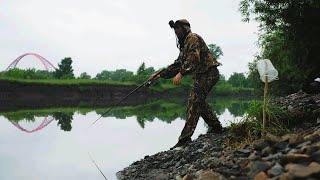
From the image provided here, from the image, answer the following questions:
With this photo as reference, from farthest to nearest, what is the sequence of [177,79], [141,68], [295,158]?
[141,68], [177,79], [295,158]

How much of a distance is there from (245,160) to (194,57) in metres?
4.33

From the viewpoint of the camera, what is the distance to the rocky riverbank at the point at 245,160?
553 cm

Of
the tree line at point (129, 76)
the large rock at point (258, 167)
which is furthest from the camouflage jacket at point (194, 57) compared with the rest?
the tree line at point (129, 76)

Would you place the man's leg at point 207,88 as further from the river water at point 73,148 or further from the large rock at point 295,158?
the large rock at point 295,158

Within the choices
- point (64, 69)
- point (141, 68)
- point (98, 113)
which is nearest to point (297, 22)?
point (98, 113)

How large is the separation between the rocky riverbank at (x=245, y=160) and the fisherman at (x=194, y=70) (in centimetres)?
47

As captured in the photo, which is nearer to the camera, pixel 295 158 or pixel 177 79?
pixel 295 158

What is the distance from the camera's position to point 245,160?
6.64m

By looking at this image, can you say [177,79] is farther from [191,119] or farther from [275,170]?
[275,170]

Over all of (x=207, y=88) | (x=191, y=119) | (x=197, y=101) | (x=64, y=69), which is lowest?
(x=191, y=119)

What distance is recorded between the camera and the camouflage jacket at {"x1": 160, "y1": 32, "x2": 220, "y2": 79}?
10.7 m

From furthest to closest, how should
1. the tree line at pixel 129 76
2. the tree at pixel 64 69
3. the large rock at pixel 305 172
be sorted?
1. the tree at pixel 64 69
2. the tree line at pixel 129 76
3. the large rock at pixel 305 172

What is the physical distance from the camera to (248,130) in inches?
396

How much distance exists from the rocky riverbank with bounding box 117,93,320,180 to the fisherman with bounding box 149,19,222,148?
0.47 m
